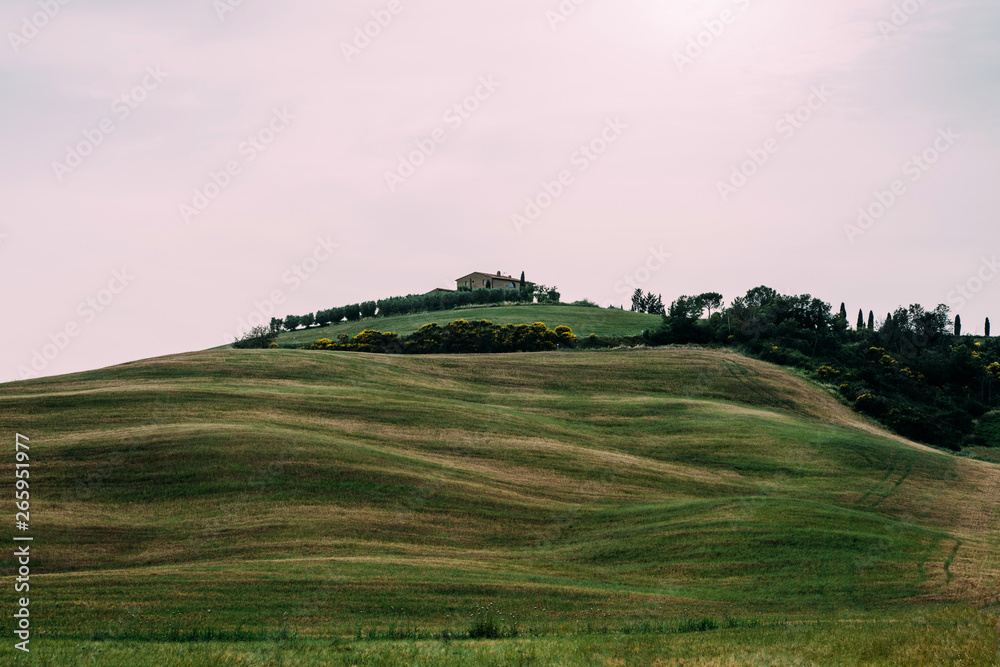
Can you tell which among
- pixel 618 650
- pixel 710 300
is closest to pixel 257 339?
pixel 710 300

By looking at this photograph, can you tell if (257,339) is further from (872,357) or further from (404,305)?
(872,357)

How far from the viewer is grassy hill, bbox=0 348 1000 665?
18.0 m

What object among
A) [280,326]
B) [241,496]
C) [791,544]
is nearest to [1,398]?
[241,496]

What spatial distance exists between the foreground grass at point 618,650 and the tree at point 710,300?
8206 centimetres

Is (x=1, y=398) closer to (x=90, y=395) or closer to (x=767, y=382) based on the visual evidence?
(x=90, y=395)

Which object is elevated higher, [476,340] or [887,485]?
[476,340]

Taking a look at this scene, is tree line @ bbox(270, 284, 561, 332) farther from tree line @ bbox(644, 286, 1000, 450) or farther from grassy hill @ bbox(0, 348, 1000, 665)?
grassy hill @ bbox(0, 348, 1000, 665)

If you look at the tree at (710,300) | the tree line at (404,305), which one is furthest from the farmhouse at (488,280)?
the tree at (710,300)

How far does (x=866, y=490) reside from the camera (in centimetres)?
4072

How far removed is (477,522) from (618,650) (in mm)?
18980

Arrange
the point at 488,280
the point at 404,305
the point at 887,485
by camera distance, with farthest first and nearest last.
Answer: the point at 488,280
the point at 404,305
the point at 887,485

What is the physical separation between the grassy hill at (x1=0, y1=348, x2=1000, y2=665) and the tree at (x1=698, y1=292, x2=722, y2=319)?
3853cm

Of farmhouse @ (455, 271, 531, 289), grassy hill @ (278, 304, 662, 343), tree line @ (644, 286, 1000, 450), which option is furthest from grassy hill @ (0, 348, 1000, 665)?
farmhouse @ (455, 271, 531, 289)

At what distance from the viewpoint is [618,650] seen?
15.2 m
